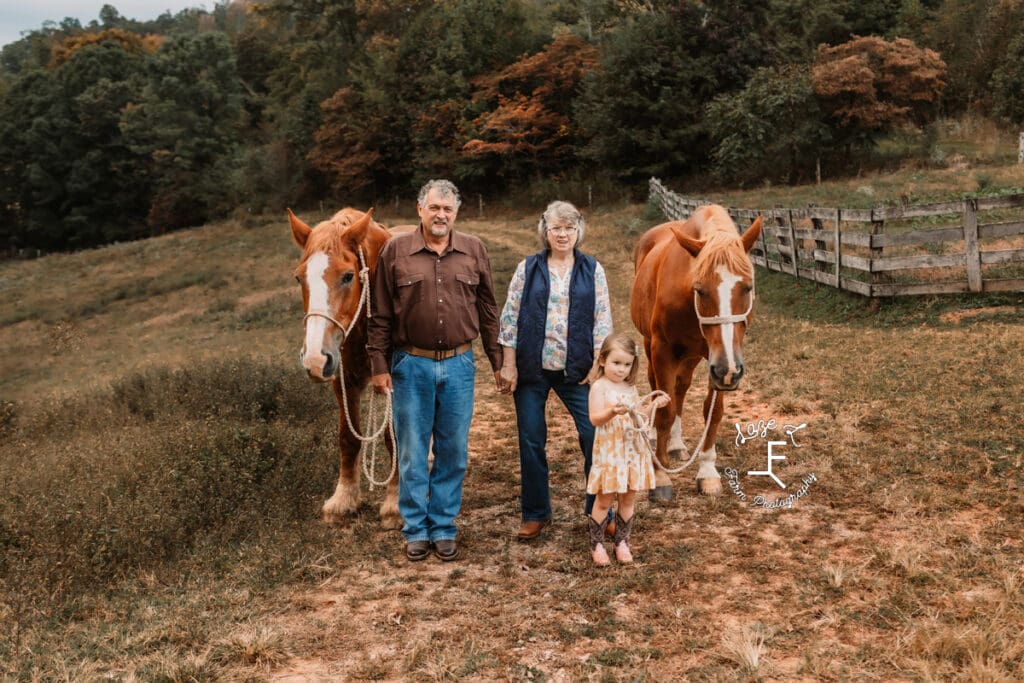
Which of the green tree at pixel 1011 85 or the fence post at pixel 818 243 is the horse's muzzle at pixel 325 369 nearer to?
the fence post at pixel 818 243

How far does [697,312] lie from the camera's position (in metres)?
4.39

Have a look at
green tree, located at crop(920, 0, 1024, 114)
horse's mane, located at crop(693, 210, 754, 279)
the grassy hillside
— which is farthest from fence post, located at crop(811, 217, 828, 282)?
green tree, located at crop(920, 0, 1024, 114)

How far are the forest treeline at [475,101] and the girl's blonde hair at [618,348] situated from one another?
21812mm

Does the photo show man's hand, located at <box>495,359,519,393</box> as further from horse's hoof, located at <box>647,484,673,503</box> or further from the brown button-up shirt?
horse's hoof, located at <box>647,484,673,503</box>

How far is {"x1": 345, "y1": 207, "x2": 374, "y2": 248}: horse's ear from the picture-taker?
→ 4.29 m

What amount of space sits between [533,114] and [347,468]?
97.1 ft

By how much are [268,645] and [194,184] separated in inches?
1968

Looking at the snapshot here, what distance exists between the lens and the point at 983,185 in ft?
51.3

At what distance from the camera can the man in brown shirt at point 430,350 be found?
13.6 ft

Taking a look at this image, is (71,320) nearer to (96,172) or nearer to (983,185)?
(983,185)

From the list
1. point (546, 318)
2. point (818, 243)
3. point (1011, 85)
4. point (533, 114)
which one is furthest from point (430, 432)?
point (533, 114)

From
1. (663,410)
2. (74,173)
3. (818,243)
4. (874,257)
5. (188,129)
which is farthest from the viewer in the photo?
(74,173)

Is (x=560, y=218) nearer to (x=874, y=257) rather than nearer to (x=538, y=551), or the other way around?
(x=538, y=551)

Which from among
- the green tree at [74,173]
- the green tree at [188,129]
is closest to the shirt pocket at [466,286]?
the green tree at [188,129]
